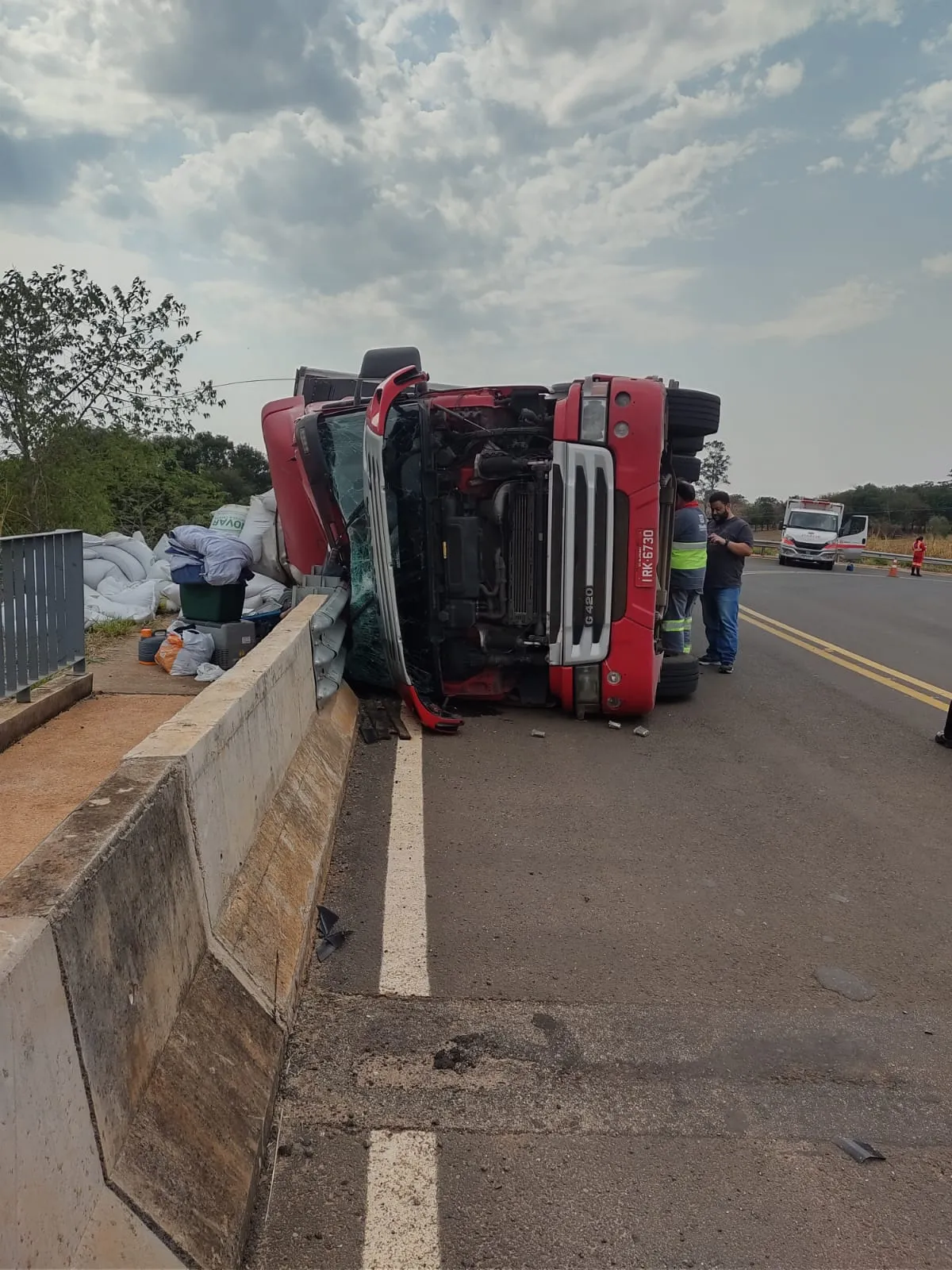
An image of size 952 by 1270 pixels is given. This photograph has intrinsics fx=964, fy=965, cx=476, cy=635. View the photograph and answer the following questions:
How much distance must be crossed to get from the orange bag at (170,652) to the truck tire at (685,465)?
435 cm

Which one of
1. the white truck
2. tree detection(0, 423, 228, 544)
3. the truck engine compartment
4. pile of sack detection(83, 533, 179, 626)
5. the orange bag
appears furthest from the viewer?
the white truck

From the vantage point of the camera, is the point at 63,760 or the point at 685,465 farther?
the point at 685,465

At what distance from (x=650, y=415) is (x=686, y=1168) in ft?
16.6

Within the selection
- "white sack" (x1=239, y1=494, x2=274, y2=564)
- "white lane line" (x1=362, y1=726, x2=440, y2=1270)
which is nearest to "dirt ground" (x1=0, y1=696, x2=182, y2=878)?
"white lane line" (x1=362, y1=726, x2=440, y2=1270)

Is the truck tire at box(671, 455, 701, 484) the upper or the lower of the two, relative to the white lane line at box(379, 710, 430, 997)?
upper

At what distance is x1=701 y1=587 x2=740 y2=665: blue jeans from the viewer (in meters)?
9.70

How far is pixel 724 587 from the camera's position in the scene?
9.67m

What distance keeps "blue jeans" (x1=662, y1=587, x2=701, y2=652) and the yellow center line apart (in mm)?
2061

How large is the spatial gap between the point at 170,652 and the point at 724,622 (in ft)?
Result: 17.5

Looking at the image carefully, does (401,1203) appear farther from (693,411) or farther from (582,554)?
(693,411)

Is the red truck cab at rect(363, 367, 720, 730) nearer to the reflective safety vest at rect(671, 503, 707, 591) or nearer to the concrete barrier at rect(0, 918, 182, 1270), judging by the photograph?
the reflective safety vest at rect(671, 503, 707, 591)

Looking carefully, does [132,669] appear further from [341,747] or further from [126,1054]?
[126,1054]

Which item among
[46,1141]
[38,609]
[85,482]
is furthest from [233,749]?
[85,482]

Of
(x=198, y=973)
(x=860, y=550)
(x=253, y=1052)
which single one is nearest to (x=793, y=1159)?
(x=253, y=1052)
